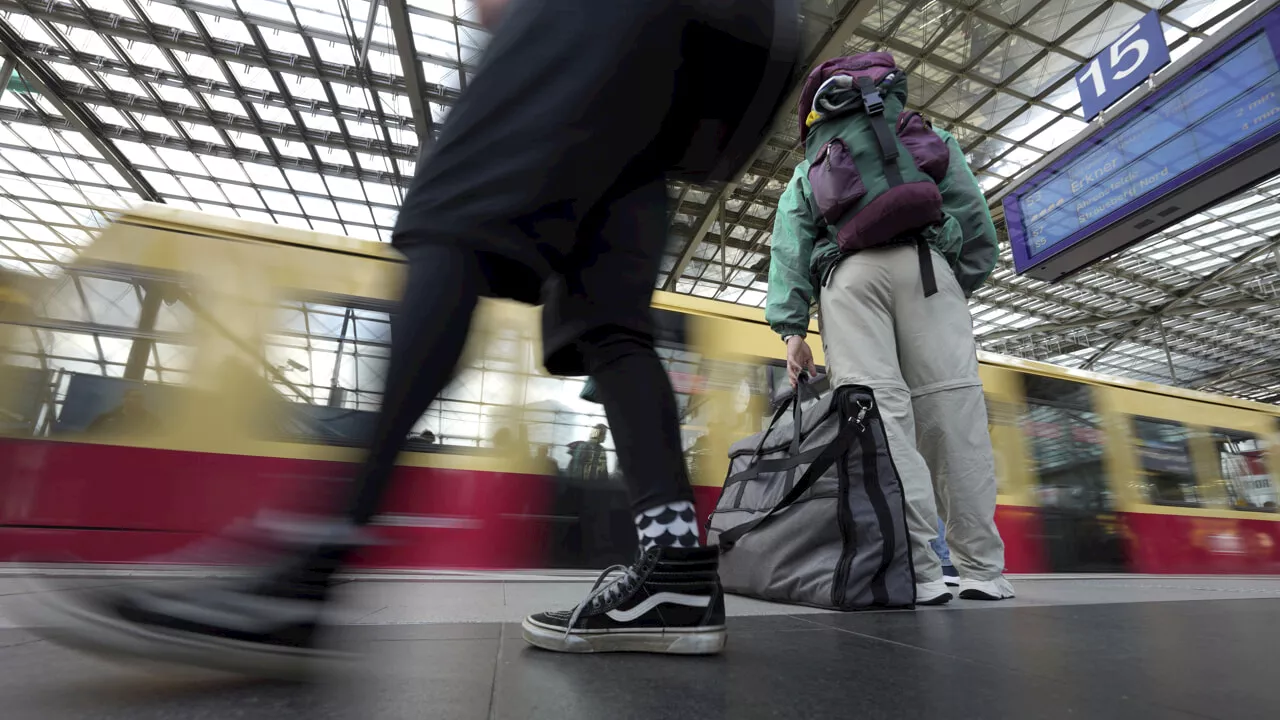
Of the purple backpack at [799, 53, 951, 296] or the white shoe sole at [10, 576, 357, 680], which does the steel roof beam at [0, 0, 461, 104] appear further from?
the white shoe sole at [10, 576, 357, 680]

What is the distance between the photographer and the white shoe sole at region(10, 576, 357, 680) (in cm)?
57

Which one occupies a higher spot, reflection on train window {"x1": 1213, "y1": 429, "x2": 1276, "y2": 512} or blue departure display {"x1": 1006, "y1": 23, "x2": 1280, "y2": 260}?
blue departure display {"x1": 1006, "y1": 23, "x2": 1280, "y2": 260}

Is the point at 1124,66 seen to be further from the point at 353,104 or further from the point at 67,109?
the point at 67,109

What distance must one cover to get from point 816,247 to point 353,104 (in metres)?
9.45

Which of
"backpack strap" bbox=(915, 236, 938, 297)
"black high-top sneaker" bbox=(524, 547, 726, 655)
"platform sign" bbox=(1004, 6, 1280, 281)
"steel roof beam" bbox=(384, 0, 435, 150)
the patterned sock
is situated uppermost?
"steel roof beam" bbox=(384, 0, 435, 150)

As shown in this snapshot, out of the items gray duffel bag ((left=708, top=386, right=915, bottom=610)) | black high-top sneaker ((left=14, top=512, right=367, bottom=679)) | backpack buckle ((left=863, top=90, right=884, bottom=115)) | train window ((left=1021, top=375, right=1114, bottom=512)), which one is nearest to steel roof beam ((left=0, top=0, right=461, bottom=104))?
backpack buckle ((left=863, top=90, right=884, bottom=115))

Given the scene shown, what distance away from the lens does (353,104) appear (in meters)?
9.23

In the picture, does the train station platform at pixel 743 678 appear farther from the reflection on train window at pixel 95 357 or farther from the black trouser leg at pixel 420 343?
the reflection on train window at pixel 95 357

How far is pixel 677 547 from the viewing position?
85 centimetres

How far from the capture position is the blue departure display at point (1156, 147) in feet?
10.2

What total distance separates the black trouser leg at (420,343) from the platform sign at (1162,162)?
414 centimetres

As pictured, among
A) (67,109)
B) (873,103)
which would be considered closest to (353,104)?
(67,109)

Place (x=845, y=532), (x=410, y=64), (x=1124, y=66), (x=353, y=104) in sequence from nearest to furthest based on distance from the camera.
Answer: (x=845, y=532) → (x=1124, y=66) → (x=410, y=64) → (x=353, y=104)

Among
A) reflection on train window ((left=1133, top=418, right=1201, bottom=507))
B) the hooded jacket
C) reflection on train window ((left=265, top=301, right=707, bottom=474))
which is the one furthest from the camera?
reflection on train window ((left=1133, top=418, right=1201, bottom=507))
